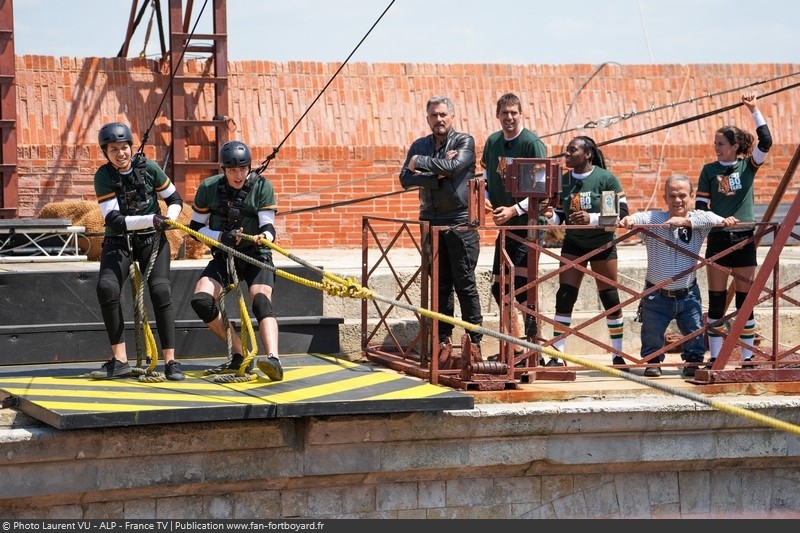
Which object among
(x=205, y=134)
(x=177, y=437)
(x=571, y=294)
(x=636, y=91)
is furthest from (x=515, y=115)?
(x=636, y=91)

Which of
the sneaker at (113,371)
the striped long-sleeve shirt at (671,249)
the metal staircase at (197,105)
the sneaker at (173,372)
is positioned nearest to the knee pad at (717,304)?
the striped long-sleeve shirt at (671,249)

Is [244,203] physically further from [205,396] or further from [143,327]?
[205,396]

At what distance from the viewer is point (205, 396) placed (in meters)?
7.93

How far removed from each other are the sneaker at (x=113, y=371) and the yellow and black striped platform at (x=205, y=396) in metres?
0.09

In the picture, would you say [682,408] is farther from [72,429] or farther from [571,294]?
[72,429]

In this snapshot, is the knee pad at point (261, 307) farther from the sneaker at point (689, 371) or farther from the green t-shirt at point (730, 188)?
the green t-shirt at point (730, 188)

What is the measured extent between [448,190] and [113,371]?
262cm

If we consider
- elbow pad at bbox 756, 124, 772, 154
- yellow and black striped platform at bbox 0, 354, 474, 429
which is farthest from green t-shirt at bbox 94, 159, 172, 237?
elbow pad at bbox 756, 124, 772, 154

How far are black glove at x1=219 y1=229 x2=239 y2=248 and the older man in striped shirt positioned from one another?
2.67m

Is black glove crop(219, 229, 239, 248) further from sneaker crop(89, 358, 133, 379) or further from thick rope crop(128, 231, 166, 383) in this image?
sneaker crop(89, 358, 133, 379)

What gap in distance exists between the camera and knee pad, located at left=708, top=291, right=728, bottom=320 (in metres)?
9.41

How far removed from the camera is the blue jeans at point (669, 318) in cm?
924

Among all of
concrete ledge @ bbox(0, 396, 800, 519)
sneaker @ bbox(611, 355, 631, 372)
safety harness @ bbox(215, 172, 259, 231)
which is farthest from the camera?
sneaker @ bbox(611, 355, 631, 372)

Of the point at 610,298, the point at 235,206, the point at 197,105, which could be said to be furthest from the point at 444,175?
the point at 197,105
